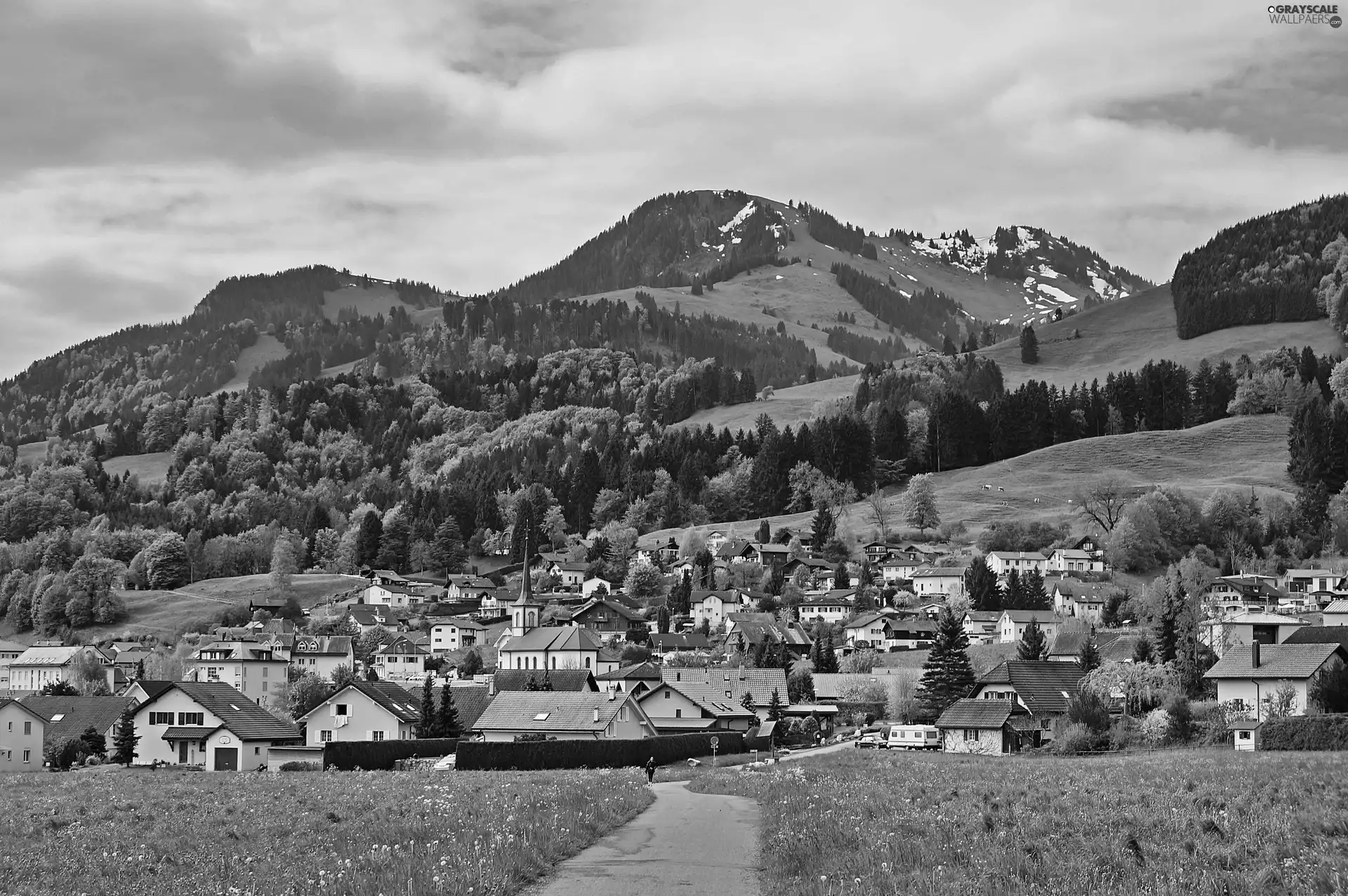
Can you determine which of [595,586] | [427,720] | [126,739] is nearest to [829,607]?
[595,586]

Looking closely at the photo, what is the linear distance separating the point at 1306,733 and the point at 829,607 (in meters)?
80.7

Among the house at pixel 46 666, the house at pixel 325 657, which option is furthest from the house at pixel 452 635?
the house at pixel 46 666

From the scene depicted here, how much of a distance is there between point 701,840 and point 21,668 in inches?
4498

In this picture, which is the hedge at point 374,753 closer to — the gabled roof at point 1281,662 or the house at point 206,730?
the house at point 206,730

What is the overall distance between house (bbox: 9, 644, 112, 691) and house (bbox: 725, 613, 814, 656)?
5261 centimetres

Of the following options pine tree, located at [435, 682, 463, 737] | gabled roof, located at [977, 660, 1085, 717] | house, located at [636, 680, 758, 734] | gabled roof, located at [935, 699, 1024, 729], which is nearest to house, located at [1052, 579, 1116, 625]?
gabled roof, located at [977, 660, 1085, 717]

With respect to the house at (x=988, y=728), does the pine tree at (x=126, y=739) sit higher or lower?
higher

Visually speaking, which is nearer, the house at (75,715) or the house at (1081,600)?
the house at (75,715)

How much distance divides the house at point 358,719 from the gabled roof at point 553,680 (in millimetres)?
16181

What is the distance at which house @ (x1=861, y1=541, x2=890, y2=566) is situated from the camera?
146375 millimetres

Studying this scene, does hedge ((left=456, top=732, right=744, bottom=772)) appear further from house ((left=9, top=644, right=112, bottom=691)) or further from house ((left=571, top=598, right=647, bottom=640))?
house ((left=9, top=644, right=112, bottom=691))

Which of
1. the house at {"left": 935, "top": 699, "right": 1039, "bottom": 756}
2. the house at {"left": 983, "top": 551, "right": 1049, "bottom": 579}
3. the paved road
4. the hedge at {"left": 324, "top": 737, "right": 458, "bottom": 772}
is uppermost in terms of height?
the house at {"left": 983, "top": 551, "right": 1049, "bottom": 579}

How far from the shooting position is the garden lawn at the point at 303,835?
17.5 metres

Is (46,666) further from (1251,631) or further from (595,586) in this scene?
(1251,631)
